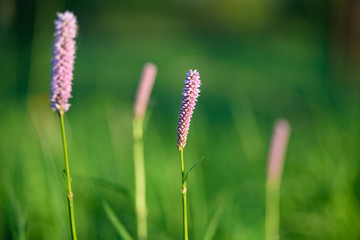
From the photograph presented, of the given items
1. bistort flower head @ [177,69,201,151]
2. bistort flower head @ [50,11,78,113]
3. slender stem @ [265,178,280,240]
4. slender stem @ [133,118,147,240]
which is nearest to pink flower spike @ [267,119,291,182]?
slender stem @ [265,178,280,240]

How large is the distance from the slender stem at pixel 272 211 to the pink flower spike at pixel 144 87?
2.26 feet

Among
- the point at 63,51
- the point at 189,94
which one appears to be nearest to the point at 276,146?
the point at 189,94

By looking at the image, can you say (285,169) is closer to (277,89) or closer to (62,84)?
(62,84)

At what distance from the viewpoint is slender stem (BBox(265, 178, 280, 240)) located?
186 centimetres

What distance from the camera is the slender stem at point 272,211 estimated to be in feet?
6.10

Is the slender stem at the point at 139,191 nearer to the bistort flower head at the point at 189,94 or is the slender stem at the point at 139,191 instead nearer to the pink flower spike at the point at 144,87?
the pink flower spike at the point at 144,87

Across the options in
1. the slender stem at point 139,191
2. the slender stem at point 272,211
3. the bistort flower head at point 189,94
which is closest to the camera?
the bistort flower head at point 189,94

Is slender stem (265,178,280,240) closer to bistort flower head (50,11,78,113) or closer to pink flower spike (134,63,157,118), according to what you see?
pink flower spike (134,63,157,118)

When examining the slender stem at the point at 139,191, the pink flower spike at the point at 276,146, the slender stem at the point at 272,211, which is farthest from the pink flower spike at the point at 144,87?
the slender stem at the point at 272,211

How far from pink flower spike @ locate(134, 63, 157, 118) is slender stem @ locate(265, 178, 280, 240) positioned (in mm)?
688

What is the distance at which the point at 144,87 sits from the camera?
1.54 metres

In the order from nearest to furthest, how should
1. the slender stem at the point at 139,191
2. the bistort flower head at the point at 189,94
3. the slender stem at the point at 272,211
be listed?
the bistort flower head at the point at 189,94, the slender stem at the point at 139,191, the slender stem at the point at 272,211

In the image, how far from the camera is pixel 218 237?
231cm

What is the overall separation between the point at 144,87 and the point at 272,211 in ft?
3.68
